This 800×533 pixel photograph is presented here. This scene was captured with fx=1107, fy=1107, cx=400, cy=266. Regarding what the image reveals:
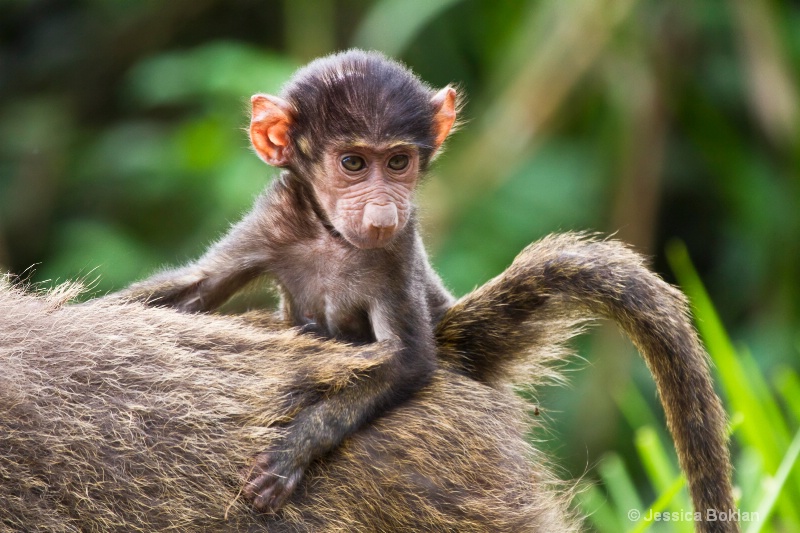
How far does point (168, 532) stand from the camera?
2.27 metres

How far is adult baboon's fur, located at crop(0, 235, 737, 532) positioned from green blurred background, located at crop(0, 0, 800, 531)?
2.84 meters

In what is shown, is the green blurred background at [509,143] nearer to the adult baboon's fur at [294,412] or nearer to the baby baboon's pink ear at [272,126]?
the baby baboon's pink ear at [272,126]

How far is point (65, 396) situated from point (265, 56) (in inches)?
173

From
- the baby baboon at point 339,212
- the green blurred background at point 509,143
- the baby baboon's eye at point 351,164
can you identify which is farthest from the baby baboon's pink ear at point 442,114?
the green blurred background at point 509,143

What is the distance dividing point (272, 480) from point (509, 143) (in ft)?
12.8

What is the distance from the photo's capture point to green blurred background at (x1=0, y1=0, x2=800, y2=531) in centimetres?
608

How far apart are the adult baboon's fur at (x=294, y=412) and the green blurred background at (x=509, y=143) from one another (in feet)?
9.33

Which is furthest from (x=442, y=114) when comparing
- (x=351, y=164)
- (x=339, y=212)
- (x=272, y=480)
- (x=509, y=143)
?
(x=509, y=143)

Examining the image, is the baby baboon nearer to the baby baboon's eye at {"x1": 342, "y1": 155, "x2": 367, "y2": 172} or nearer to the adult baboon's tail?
the baby baboon's eye at {"x1": 342, "y1": 155, "x2": 367, "y2": 172}

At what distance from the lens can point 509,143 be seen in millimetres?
5941

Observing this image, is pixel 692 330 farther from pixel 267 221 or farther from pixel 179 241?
pixel 179 241

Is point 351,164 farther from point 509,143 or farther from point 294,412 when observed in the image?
point 509,143

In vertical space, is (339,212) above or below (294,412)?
above

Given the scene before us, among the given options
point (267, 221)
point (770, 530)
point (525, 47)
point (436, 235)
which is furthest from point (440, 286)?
point (525, 47)
